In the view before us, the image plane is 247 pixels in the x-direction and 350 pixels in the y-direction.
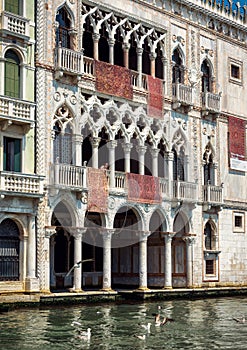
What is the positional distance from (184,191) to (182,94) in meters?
3.99

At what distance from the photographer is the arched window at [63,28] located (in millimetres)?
25062

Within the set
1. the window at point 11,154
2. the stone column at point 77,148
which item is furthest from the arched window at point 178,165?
the window at point 11,154

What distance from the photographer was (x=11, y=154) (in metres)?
22.8

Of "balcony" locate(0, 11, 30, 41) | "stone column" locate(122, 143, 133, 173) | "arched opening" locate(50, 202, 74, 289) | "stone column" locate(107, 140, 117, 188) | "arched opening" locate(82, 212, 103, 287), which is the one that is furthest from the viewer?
"arched opening" locate(82, 212, 103, 287)

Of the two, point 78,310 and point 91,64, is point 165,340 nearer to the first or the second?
point 78,310

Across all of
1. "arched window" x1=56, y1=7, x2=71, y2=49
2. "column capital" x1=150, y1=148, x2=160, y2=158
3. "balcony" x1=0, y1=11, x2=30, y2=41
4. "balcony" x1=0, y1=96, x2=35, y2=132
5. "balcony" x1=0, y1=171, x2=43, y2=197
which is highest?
"arched window" x1=56, y1=7, x2=71, y2=49

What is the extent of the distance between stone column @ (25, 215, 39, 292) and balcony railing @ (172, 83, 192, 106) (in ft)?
29.5

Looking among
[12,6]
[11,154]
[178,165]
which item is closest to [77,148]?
[11,154]

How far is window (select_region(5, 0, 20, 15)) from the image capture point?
2312 cm

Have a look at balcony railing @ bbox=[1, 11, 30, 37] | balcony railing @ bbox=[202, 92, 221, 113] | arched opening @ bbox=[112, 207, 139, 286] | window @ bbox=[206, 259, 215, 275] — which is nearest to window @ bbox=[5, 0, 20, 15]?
balcony railing @ bbox=[1, 11, 30, 37]

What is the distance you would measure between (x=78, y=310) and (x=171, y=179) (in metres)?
8.28

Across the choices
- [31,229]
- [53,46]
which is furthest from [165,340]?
[53,46]

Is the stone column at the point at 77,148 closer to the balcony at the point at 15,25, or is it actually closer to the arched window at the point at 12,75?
the arched window at the point at 12,75

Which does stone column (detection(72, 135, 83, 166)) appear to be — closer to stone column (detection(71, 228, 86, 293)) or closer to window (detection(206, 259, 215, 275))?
stone column (detection(71, 228, 86, 293))
